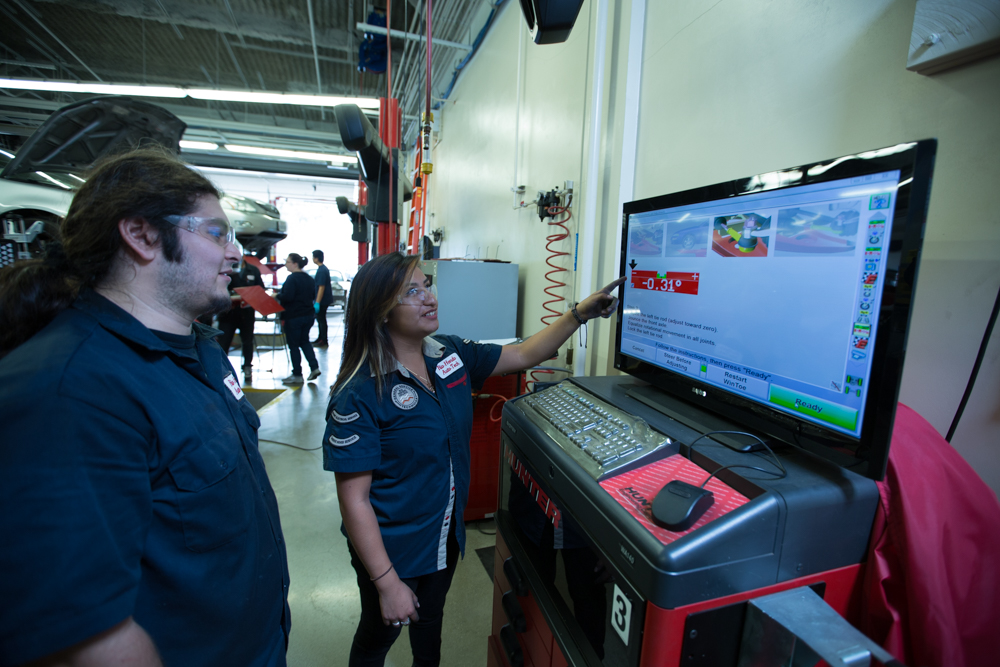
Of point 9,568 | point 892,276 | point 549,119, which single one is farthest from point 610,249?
point 9,568

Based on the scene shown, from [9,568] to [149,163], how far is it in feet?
2.10

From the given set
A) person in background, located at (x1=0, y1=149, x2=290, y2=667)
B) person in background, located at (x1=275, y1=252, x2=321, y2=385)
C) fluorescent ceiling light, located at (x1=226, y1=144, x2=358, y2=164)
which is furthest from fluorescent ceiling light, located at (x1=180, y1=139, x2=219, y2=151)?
person in background, located at (x1=0, y1=149, x2=290, y2=667)

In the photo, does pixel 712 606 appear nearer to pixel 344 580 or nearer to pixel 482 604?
pixel 482 604

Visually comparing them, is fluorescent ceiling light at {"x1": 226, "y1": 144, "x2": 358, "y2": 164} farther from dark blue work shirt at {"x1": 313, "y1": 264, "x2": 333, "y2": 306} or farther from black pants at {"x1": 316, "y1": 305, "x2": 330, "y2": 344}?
black pants at {"x1": 316, "y1": 305, "x2": 330, "y2": 344}

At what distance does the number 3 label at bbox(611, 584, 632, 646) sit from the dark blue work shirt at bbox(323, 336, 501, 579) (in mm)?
568

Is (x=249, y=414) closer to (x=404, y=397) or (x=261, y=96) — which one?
(x=404, y=397)

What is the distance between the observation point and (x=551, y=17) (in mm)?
1226

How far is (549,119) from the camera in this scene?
251 centimetres

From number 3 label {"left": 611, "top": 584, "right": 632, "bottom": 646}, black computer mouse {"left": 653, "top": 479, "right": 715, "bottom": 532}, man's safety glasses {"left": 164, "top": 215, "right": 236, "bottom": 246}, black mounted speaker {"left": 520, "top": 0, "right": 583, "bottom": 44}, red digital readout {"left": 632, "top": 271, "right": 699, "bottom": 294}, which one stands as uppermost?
black mounted speaker {"left": 520, "top": 0, "right": 583, "bottom": 44}

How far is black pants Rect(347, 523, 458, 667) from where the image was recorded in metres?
1.16

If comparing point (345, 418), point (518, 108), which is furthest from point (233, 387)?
point (518, 108)

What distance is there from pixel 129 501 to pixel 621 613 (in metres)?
0.72

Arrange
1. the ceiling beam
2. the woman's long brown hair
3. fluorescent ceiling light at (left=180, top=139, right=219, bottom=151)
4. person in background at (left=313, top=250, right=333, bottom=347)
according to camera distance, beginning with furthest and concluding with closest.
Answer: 1. fluorescent ceiling light at (left=180, top=139, right=219, bottom=151)
2. person in background at (left=313, top=250, right=333, bottom=347)
3. the ceiling beam
4. the woman's long brown hair

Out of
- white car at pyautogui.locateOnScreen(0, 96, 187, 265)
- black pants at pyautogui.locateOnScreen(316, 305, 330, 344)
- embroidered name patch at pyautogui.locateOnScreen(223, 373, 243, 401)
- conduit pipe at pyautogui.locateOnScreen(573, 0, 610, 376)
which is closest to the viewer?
embroidered name patch at pyautogui.locateOnScreen(223, 373, 243, 401)
